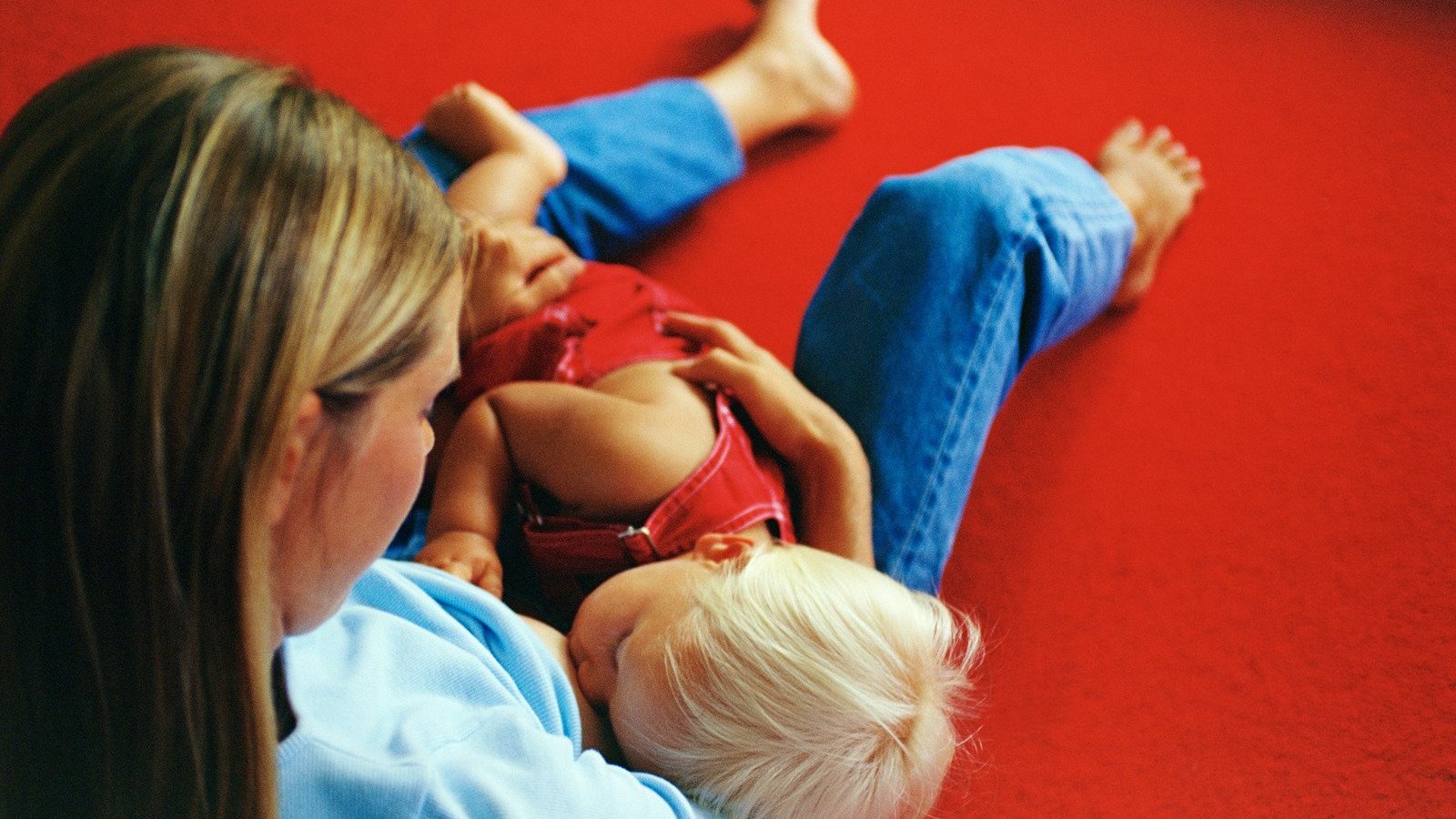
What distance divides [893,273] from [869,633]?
1.21ft

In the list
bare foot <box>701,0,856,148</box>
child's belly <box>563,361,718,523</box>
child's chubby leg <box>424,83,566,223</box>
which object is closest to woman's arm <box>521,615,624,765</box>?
child's belly <box>563,361,718,523</box>

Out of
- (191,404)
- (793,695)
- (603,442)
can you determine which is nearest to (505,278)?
(603,442)

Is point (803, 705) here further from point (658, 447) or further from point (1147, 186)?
point (1147, 186)

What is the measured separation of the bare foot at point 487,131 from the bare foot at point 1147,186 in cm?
60

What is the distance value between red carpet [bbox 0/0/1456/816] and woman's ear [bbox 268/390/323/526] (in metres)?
0.59

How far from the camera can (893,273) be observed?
93 centimetres

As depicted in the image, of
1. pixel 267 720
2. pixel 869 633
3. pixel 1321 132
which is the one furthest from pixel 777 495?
pixel 1321 132

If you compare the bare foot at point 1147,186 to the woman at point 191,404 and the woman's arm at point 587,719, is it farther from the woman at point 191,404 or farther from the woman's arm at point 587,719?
the woman at point 191,404

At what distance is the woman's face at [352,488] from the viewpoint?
0.43m

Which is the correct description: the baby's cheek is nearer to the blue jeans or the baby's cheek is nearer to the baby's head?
the baby's head

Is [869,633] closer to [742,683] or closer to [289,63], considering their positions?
[742,683]

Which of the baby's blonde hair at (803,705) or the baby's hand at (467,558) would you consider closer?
the baby's blonde hair at (803,705)

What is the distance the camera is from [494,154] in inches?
41.6

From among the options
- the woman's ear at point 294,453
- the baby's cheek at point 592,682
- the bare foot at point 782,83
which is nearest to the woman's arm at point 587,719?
the baby's cheek at point 592,682
